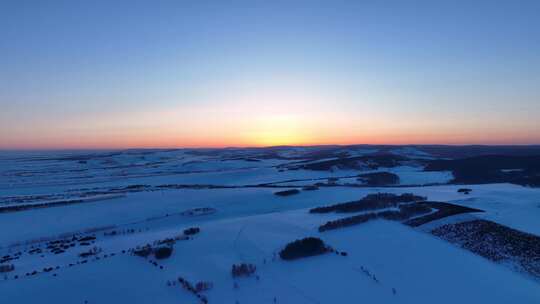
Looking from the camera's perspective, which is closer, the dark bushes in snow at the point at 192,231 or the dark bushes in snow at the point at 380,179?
the dark bushes in snow at the point at 192,231

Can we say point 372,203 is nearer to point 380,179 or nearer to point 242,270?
point 242,270

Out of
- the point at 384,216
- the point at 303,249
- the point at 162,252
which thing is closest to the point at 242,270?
the point at 303,249

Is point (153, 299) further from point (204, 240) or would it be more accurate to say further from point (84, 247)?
point (84, 247)

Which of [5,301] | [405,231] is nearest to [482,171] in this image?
[405,231]

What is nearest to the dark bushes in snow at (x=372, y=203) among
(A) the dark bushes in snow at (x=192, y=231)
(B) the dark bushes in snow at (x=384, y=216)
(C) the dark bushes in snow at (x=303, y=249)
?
(B) the dark bushes in snow at (x=384, y=216)

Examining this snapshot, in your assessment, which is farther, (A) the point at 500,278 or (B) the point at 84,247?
(B) the point at 84,247

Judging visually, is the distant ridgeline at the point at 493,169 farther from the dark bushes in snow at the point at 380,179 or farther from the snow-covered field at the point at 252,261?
the snow-covered field at the point at 252,261
